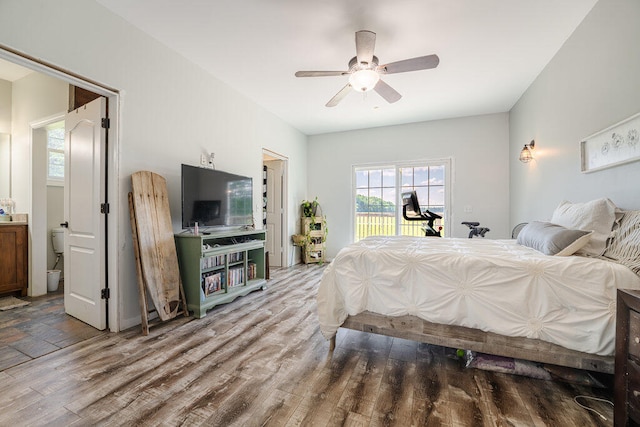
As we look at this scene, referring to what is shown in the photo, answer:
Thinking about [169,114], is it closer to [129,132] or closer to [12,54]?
[129,132]

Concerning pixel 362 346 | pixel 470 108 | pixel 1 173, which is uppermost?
pixel 470 108

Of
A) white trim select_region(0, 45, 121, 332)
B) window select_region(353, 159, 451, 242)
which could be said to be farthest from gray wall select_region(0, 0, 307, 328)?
window select_region(353, 159, 451, 242)

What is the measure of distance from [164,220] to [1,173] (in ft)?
9.47

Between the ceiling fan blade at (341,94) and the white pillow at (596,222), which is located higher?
the ceiling fan blade at (341,94)

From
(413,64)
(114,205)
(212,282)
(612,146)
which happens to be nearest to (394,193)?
(413,64)

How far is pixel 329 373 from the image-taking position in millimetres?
1768

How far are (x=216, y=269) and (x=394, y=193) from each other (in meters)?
3.64

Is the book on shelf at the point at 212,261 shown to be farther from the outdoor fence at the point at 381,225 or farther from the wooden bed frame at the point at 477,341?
the outdoor fence at the point at 381,225

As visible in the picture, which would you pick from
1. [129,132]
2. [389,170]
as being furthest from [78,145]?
[389,170]

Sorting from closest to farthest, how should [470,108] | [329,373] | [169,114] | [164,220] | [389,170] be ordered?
1. [329,373]
2. [164,220]
3. [169,114]
4. [470,108]
5. [389,170]

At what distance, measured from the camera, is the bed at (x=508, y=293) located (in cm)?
145

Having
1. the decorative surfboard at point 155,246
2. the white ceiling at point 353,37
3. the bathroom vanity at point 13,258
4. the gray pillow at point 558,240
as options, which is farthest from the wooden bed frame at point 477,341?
the bathroom vanity at point 13,258

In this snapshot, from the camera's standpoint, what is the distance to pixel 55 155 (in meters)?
3.76

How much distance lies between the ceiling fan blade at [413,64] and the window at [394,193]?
279cm
